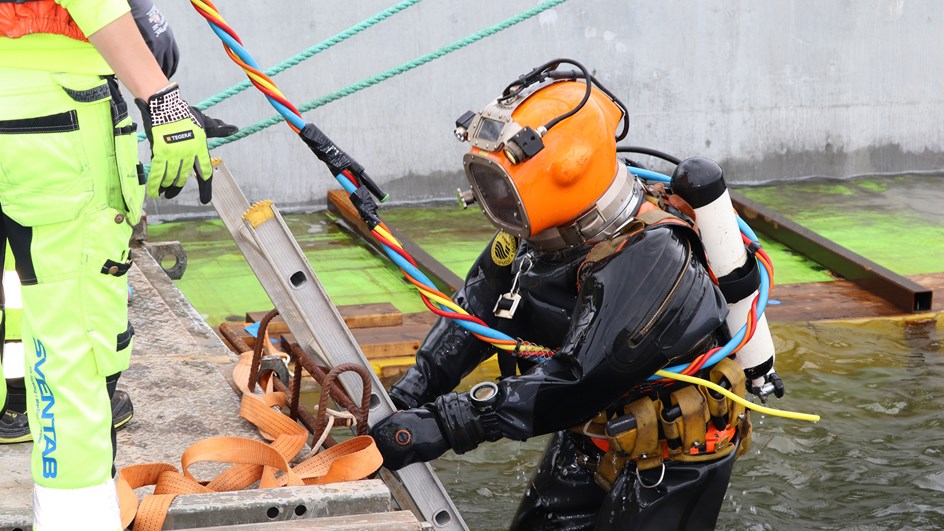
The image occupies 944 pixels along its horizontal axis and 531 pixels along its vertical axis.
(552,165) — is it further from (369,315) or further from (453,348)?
(369,315)

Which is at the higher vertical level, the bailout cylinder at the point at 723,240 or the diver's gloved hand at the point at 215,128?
the diver's gloved hand at the point at 215,128

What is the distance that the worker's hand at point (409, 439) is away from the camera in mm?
2648

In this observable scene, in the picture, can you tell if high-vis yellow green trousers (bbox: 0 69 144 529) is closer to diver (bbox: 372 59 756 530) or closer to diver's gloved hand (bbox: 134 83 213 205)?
diver's gloved hand (bbox: 134 83 213 205)

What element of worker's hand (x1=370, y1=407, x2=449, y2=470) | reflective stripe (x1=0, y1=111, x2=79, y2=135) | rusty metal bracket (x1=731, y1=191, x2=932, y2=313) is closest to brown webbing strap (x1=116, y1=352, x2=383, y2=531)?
worker's hand (x1=370, y1=407, x2=449, y2=470)

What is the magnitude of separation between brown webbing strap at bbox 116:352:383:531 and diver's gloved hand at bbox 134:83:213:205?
677 millimetres

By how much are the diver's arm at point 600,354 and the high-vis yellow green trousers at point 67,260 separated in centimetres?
67

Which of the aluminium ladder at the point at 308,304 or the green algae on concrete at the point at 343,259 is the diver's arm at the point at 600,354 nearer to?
the aluminium ladder at the point at 308,304

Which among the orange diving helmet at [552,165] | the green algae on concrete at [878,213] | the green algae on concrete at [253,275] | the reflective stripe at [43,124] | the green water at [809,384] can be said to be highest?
the reflective stripe at [43,124]

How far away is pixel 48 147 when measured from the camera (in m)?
2.25

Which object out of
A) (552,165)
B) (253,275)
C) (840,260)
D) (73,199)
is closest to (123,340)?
(73,199)

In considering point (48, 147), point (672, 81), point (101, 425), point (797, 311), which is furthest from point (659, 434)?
point (672, 81)

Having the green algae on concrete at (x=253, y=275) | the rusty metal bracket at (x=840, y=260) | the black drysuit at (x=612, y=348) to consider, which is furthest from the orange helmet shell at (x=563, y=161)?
the rusty metal bracket at (x=840, y=260)

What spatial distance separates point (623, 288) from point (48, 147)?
1218 millimetres

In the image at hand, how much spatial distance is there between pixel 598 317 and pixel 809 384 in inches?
119
